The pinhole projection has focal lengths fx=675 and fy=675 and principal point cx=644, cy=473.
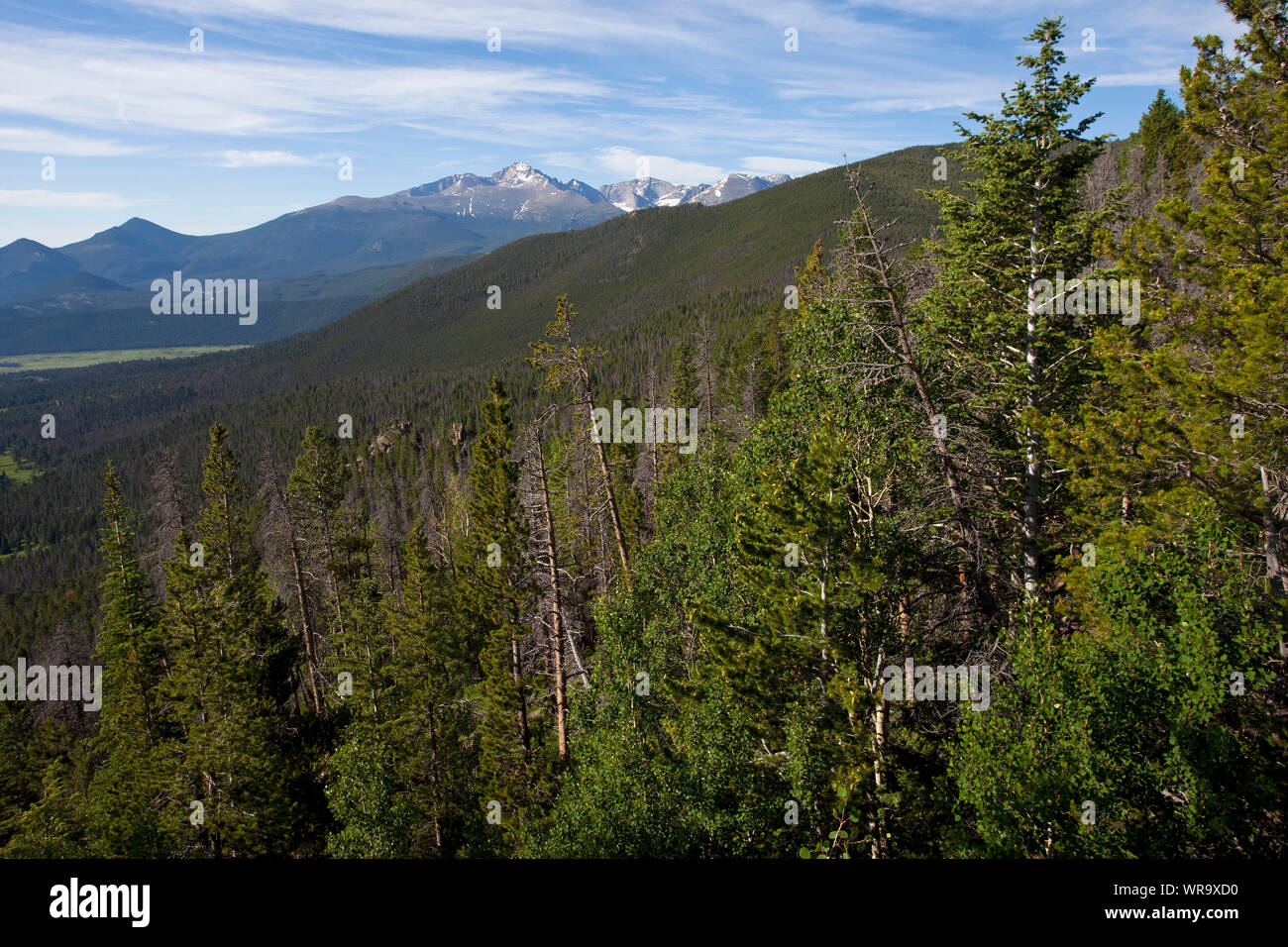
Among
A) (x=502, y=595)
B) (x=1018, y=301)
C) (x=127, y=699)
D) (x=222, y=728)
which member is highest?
(x=1018, y=301)

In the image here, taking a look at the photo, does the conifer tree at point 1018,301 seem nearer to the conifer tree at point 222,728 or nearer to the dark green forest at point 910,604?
the dark green forest at point 910,604

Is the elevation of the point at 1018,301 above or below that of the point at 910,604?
above

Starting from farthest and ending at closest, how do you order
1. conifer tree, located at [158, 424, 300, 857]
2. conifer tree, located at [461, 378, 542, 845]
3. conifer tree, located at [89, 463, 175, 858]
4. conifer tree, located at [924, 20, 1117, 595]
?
conifer tree, located at [461, 378, 542, 845], conifer tree, located at [89, 463, 175, 858], conifer tree, located at [158, 424, 300, 857], conifer tree, located at [924, 20, 1117, 595]

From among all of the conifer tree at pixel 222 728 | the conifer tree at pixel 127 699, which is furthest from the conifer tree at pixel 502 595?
the conifer tree at pixel 127 699

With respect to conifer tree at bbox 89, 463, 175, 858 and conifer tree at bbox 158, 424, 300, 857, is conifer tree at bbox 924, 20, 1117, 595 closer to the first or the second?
conifer tree at bbox 158, 424, 300, 857

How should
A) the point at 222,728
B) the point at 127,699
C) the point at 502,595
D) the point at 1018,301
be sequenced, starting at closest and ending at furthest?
the point at 1018,301, the point at 222,728, the point at 502,595, the point at 127,699

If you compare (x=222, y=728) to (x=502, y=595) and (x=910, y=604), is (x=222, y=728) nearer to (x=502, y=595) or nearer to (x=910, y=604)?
(x=502, y=595)

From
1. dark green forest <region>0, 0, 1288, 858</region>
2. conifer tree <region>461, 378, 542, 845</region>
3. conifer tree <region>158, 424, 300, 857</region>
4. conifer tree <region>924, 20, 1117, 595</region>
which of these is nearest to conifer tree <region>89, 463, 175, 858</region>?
dark green forest <region>0, 0, 1288, 858</region>

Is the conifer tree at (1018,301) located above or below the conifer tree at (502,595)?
above

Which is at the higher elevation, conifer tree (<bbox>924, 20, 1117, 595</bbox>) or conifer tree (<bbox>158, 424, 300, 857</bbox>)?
conifer tree (<bbox>924, 20, 1117, 595</bbox>)

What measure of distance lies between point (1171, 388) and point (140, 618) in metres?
39.1

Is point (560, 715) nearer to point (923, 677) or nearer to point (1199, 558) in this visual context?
point (923, 677)

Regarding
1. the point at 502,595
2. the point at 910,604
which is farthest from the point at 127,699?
the point at 910,604

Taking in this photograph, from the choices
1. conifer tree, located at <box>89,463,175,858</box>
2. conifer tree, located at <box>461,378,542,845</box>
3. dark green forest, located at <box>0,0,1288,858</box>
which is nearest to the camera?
dark green forest, located at <box>0,0,1288,858</box>
